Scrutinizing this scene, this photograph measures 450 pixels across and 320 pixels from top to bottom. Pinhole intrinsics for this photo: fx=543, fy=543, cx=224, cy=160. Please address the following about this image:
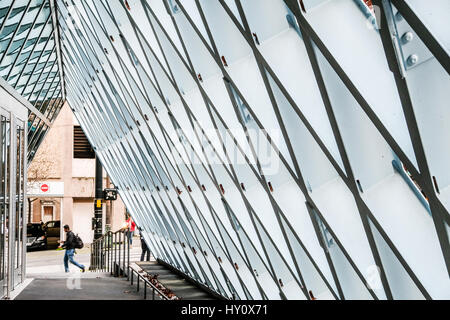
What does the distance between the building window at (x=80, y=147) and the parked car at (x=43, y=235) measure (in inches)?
278

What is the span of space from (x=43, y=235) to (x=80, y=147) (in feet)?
35.2

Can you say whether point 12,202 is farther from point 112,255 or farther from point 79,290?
point 112,255

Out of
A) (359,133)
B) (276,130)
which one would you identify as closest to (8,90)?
(276,130)

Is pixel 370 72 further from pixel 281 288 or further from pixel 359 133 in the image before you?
pixel 281 288

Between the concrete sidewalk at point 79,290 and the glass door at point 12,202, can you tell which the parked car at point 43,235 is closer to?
the concrete sidewalk at point 79,290

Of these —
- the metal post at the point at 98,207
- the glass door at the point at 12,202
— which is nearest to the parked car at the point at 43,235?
the metal post at the point at 98,207

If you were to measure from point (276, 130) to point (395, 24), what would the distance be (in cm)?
321

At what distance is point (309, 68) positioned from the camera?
234 inches

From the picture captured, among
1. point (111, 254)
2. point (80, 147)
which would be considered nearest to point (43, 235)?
point (80, 147)

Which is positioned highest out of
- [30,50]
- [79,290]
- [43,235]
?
[30,50]

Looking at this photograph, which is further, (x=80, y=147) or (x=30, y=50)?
(x=80, y=147)

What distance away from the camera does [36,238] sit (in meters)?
35.7

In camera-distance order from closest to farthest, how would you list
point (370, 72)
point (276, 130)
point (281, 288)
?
1. point (370, 72)
2. point (276, 130)
3. point (281, 288)

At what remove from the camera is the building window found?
45.0 meters
